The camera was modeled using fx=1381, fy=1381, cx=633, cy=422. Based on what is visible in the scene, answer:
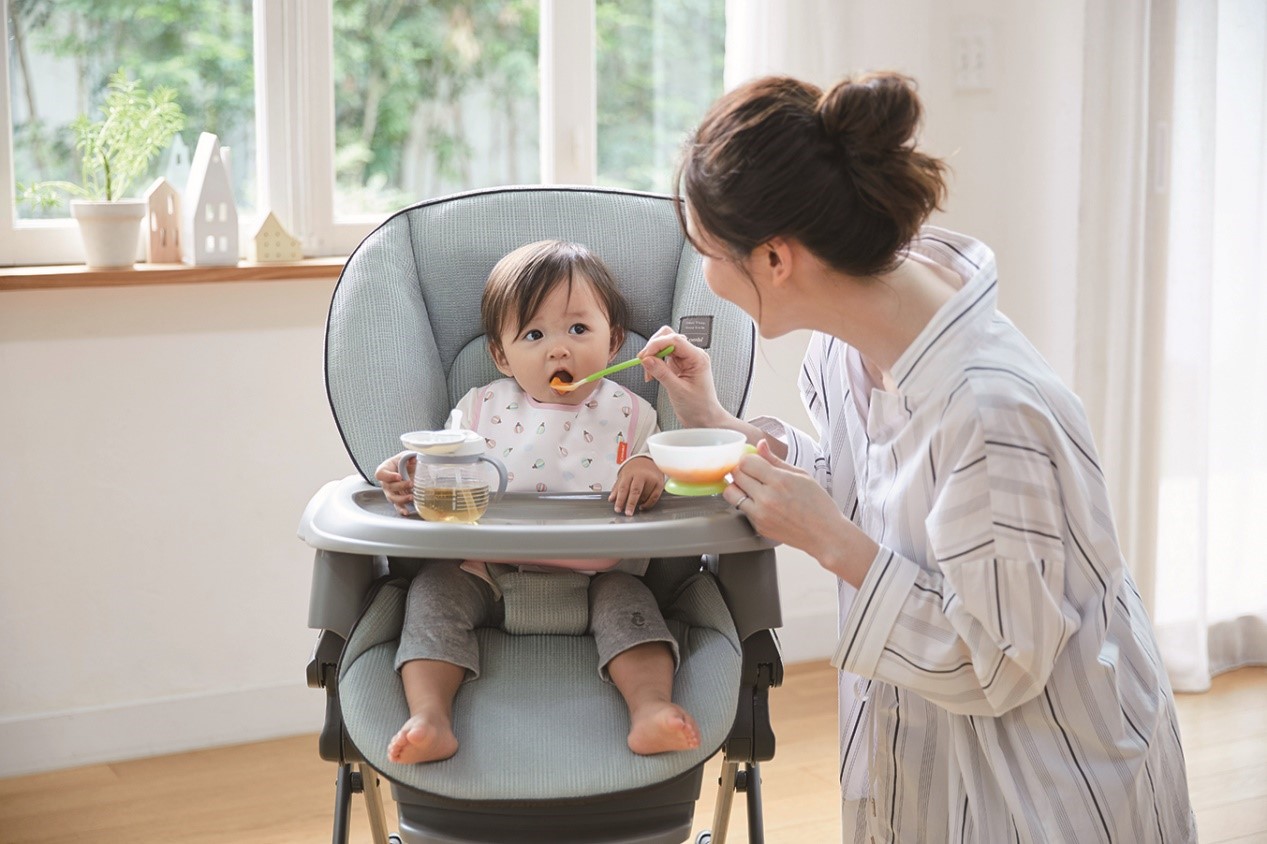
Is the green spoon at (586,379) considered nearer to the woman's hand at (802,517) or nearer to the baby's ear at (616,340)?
the baby's ear at (616,340)

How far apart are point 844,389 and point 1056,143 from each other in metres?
1.55

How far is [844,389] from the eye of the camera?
66.0 inches

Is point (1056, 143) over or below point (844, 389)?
over

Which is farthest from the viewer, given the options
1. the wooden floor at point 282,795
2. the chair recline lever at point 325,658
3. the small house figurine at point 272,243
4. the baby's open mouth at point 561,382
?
the small house figurine at point 272,243

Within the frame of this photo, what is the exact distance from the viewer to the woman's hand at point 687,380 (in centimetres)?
172

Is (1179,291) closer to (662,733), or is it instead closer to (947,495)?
(947,495)

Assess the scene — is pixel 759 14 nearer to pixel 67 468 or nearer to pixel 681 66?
pixel 681 66

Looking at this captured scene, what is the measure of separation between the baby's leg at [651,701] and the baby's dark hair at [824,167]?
492 mm

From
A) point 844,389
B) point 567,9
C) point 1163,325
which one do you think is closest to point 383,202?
point 567,9

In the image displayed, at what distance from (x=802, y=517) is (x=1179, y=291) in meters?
1.76

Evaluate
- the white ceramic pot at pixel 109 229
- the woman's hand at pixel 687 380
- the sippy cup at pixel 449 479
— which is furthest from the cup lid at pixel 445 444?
the white ceramic pot at pixel 109 229

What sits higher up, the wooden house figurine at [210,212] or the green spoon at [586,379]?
the wooden house figurine at [210,212]

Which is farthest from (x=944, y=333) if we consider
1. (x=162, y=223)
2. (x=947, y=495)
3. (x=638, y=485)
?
(x=162, y=223)

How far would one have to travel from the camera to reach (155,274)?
7.88ft
